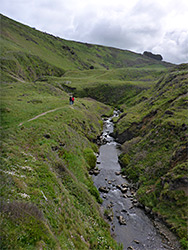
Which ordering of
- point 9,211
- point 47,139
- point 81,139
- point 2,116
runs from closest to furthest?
point 9,211 < point 47,139 < point 2,116 < point 81,139

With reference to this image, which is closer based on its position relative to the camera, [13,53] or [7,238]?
[7,238]

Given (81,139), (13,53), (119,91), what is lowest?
(81,139)

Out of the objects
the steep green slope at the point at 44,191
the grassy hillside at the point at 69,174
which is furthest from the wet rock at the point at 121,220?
the grassy hillside at the point at 69,174

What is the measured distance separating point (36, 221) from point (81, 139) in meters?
33.0

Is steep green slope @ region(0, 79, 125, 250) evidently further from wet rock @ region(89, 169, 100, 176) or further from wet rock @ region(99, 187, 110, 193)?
wet rock @ region(99, 187, 110, 193)

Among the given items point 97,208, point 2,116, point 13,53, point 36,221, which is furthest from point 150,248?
point 13,53

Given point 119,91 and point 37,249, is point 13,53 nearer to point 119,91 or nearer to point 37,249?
point 119,91

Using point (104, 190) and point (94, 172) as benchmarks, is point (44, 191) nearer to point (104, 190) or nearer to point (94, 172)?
point (104, 190)

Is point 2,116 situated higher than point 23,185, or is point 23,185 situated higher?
point 2,116

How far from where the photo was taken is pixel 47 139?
31734 millimetres

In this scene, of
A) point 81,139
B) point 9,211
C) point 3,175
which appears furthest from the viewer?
point 81,139

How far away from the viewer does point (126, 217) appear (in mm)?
25938

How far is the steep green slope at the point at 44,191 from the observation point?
35.3ft

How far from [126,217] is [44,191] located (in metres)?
15.8
